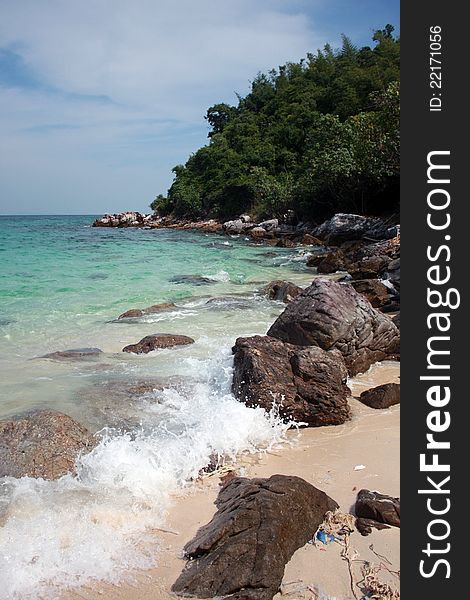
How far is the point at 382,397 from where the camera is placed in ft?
18.5

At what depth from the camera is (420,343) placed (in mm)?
2650

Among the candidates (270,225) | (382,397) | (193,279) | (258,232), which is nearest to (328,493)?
(382,397)

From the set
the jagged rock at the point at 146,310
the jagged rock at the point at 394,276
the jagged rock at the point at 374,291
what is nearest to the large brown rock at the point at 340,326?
the jagged rock at the point at 374,291

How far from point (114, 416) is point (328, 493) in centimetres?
257

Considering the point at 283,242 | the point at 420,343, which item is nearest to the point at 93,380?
the point at 420,343

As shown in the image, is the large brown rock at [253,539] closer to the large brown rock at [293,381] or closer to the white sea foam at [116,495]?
the white sea foam at [116,495]

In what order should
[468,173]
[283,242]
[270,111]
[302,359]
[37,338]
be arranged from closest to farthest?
[468,173] < [302,359] < [37,338] < [283,242] < [270,111]

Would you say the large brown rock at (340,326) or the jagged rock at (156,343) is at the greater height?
the large brown rock at (340,326)

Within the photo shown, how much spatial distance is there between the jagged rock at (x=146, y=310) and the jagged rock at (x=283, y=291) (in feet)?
8.44

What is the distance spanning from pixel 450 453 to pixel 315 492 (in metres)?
1.23

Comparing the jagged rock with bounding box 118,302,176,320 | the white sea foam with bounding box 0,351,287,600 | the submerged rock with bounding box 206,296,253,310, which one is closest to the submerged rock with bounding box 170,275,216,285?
the submerged rock with bounding box 206,296,253,310

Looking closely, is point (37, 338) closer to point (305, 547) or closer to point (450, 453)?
point (305, 547)

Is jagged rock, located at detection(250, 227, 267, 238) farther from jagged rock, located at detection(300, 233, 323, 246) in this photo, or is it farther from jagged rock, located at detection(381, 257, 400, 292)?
jagged rock, located at detection(381, 257, 400, 292)

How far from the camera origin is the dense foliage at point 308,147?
92.2 feet
